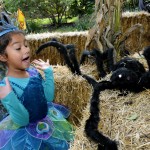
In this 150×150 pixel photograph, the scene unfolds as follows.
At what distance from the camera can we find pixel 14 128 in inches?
88.6

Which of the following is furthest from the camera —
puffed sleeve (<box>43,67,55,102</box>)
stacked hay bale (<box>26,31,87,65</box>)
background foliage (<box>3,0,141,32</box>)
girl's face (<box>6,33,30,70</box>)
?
Answer: background foliage (<box>3,0,141,32</box>)

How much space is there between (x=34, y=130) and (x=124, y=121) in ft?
2.48

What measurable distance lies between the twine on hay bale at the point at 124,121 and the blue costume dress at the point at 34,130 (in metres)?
0.44

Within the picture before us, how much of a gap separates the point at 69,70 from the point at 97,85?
62.3 inches

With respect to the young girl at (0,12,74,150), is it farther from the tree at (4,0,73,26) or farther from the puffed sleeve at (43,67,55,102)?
the tree at (4,0,73,26)

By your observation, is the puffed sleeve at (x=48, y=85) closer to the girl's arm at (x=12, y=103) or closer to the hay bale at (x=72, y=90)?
the girl's arm at (x=12, y=103)

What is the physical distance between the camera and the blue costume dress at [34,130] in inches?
86.0

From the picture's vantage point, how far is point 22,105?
207 cm

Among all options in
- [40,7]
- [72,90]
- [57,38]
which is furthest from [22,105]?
[40,7]

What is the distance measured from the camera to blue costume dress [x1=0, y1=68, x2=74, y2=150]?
7.17 feet

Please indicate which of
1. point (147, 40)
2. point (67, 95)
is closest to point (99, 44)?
point (67, 95)

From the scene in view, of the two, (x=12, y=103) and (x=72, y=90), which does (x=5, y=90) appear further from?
(x=72, y=90)

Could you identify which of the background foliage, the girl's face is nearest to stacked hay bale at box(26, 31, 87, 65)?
the girl's face

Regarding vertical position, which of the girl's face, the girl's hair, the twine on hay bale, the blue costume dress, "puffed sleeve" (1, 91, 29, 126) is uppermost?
the girl's hair
